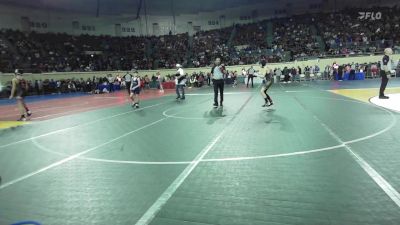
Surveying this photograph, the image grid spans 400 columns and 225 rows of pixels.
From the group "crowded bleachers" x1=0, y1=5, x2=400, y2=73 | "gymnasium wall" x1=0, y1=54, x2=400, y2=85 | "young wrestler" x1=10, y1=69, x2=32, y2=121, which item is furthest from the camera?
"crowded bleachers" x1=0, y1=5, x2=400, y2=73

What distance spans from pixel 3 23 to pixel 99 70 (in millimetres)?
10587

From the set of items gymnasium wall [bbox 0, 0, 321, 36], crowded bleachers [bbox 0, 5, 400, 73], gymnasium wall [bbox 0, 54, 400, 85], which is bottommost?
gymnasium wall [bbox 0, 54, 400, 85]

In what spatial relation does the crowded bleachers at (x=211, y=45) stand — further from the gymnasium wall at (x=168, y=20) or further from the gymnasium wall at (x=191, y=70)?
the gymnasium wall at (x=168, y=20)

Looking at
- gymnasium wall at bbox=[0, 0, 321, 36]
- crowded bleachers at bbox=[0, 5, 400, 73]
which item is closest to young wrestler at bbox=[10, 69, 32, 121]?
crowded bleachers at bbox=[0, 5, 400, 73]

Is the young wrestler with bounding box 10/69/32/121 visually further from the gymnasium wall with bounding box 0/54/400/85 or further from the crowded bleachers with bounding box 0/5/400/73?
the crowded bleachers with bounding box 0/5/400/73

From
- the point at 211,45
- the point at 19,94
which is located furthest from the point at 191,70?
the point at 19,94

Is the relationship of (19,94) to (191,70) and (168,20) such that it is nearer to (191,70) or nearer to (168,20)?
(191,70)

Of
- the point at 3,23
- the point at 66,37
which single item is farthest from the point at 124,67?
the point at 3,23

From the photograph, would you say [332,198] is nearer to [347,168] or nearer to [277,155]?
[347,168]

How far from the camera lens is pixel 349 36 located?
36.3 m

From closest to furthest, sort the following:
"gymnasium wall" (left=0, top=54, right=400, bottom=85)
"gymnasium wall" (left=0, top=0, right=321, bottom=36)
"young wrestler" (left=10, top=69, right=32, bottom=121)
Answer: "young wrestler" (left=10, top=69, right=32, bottom=121) → "gymnasium wall" (left=0, top=54, right=400, bottom=85) → "gymnasium wall" (left=0, top=0, right=321, bottom=36)

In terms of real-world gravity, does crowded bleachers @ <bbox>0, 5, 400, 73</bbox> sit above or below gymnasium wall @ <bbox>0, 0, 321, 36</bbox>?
below

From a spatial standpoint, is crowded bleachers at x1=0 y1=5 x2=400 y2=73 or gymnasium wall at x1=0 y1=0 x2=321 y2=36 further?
gymnasium wall at x1=0 y1=0 x2=321 y2=36

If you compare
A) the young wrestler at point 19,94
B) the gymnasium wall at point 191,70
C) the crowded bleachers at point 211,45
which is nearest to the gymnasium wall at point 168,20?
the crowded bleachers at point 211,45
